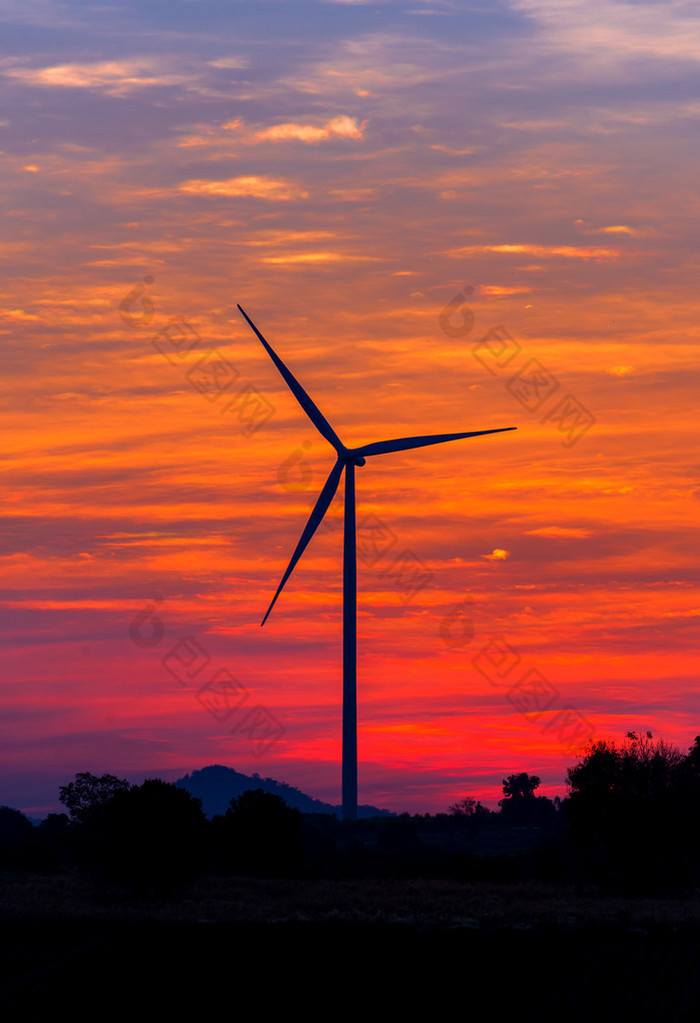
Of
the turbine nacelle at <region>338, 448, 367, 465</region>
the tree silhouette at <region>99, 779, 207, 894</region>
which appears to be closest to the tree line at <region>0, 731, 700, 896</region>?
the tree silhouette at <region>99, 779, 207, 894</region>

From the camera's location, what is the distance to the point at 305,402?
104 metres

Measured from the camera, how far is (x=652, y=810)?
97812mm

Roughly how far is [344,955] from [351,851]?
5140 centimetres

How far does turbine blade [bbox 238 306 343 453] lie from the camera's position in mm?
102562

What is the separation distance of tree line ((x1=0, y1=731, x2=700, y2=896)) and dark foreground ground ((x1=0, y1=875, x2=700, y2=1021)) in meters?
3.82

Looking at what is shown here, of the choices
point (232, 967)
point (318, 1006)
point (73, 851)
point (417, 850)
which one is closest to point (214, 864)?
point (73, 851)

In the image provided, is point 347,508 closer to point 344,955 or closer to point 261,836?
point 261,836

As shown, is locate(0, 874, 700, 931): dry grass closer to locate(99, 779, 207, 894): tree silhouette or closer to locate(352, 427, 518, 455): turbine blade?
locate(99, 779, 207, 894): tree silhouette

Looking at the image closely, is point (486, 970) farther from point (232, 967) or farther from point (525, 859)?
point (525, 859)

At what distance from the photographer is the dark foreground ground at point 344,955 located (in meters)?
54.0

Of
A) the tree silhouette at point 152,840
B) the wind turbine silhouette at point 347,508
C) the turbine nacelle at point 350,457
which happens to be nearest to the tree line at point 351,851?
the tree silhouette at point 152,840

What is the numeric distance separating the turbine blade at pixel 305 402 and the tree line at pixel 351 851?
2817 cm

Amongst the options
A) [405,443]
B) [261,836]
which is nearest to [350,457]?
[405,443]

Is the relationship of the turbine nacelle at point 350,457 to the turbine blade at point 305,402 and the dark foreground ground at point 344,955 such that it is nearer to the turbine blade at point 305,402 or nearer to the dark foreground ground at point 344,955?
the turbine blade at point 305,402
